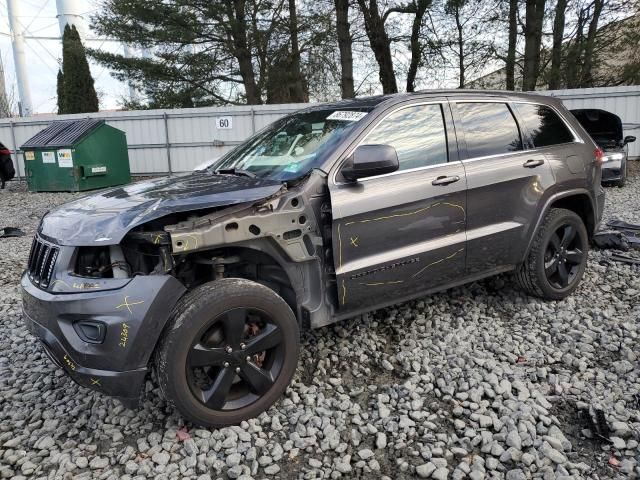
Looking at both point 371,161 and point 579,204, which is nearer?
point 371,161

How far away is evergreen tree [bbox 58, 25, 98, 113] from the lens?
1980cm

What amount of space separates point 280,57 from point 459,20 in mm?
6059

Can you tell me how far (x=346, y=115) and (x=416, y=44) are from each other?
15.7 metres

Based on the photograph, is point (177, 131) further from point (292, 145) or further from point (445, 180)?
point (445, 180)

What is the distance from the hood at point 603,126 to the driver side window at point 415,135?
756 centimetres

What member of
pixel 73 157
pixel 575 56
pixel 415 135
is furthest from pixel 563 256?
pixel 575 56

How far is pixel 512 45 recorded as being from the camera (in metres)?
17.0

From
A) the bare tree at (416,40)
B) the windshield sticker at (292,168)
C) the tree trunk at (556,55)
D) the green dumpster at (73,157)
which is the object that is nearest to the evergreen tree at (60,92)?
the green dumpster at (73,157)

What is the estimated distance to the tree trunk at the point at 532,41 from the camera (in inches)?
627

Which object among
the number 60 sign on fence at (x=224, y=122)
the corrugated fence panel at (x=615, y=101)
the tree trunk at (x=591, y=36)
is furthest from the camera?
the tree trunk at (x=591, y=36)

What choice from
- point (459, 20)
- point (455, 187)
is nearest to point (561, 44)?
point (459, 20)

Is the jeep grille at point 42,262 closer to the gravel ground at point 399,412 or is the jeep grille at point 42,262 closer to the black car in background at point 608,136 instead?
the gravel ground at point 399,412

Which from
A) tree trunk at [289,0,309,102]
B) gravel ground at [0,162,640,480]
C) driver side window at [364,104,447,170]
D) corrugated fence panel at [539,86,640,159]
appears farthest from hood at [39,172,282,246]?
tree trunk at [289,0,309,102]

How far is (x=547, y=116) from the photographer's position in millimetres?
4352
